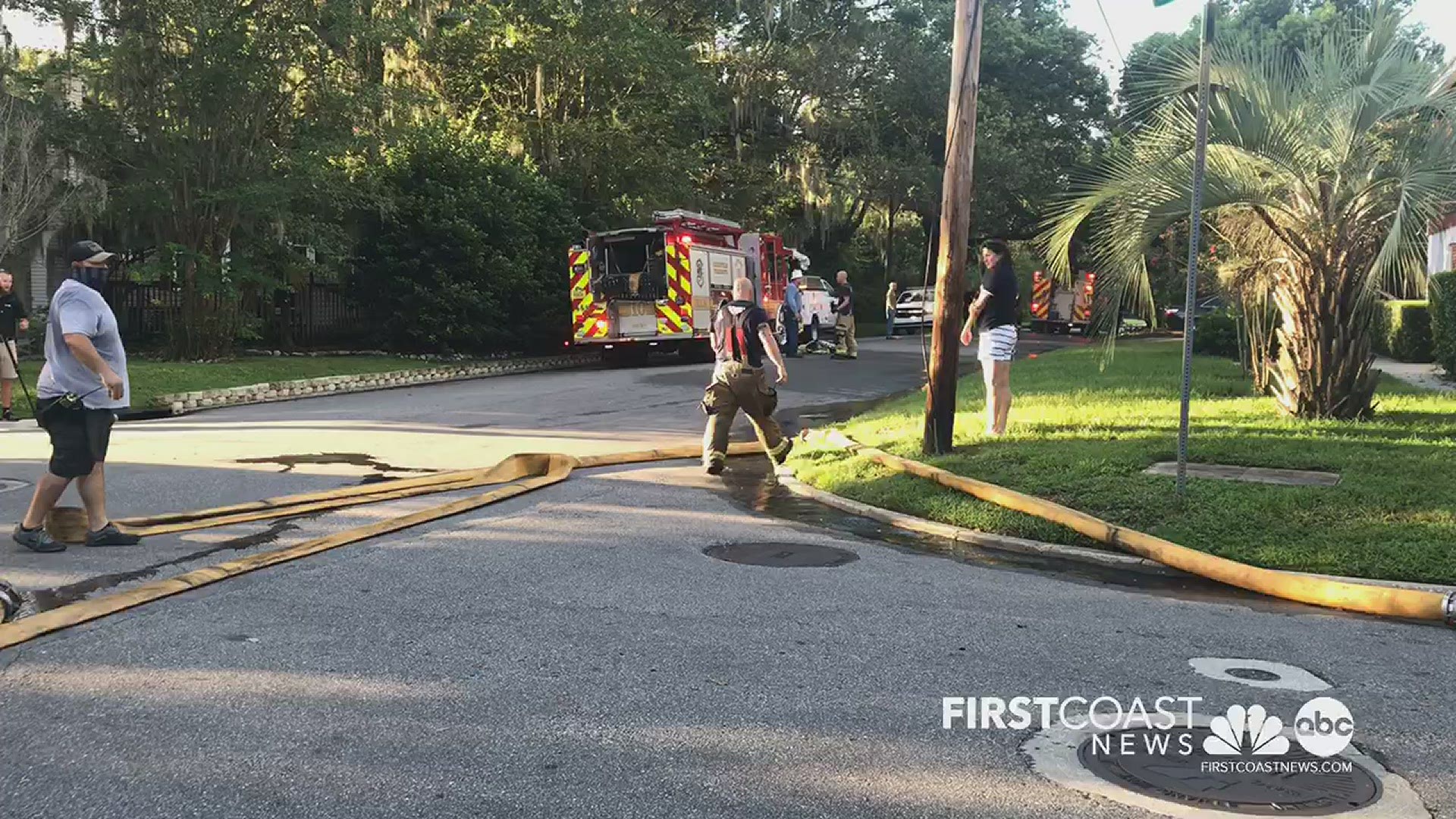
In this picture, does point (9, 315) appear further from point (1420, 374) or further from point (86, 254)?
point (1420, 374)

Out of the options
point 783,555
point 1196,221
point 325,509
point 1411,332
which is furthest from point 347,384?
point 1411,332

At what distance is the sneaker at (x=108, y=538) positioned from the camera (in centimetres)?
685

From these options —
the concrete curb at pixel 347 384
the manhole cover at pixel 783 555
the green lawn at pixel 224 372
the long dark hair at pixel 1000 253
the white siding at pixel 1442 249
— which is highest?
the white siding at pixel 1442 249

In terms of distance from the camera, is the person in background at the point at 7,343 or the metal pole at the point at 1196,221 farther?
the person in background at the point at 7,343

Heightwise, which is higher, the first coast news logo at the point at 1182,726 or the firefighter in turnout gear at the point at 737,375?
the firefighter in turnout gear at the point at 737,375

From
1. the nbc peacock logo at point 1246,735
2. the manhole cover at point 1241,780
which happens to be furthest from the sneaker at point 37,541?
the nbc peacock logo at point 1246,735

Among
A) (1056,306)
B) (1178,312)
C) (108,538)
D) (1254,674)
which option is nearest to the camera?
(1254,674)

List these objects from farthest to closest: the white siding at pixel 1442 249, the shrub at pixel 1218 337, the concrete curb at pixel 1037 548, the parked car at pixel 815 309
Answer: the parked car at pixel 815 309, the white siding at pixel 1442 249, the shrub at pixel 1218 337, the concrete curb at pixel 1037 548

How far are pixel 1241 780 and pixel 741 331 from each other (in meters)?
7.16

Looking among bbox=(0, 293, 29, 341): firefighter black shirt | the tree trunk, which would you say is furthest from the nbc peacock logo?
bbox=(0, 293, 29, 341): firefighter black shirt

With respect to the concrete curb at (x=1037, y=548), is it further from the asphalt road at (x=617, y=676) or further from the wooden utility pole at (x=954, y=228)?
the wooden utility pole at (x=954, y=228)

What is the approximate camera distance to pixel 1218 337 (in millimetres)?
22109

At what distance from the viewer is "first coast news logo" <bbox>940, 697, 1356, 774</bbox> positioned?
3971 mm

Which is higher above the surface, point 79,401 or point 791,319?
point 791,319
